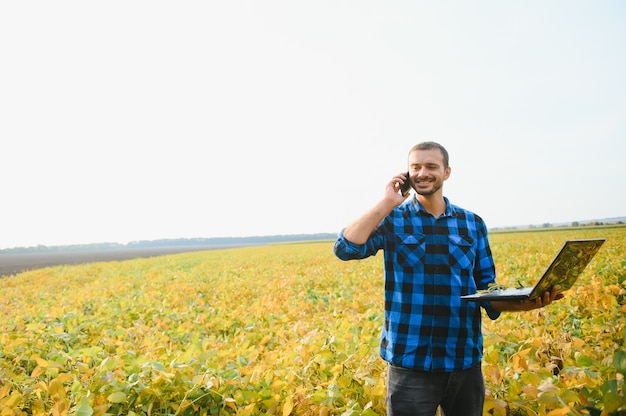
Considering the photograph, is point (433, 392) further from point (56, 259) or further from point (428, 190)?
A: point (56, 259)

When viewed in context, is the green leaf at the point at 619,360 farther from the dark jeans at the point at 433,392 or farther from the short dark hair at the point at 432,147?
the short dark hair at the point at 432,147

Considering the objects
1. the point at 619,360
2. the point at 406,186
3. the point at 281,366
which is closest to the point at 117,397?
the point at 281,366

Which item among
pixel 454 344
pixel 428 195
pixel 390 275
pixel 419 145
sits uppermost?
pixel 419 145

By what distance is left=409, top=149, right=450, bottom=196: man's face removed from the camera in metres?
2.20

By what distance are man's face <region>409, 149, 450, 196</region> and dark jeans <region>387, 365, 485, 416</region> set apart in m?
1.03

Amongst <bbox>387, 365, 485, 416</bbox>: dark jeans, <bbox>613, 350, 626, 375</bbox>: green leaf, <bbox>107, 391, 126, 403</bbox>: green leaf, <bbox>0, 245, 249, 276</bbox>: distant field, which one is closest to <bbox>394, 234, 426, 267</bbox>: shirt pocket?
<bbox>387, 365, 485, 416</bbox>: dark jeans

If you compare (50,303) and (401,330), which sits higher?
(401,330)

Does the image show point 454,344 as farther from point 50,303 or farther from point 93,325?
point 50,303

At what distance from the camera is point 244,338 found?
4730 millimetres

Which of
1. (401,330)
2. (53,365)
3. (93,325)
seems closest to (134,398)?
(53,365)

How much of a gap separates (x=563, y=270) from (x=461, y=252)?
0.61 metres

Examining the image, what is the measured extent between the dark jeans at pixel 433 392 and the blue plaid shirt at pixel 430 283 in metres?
0.06

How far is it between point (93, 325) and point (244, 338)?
99.4 inches

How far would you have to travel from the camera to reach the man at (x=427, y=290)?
6.95 feet
